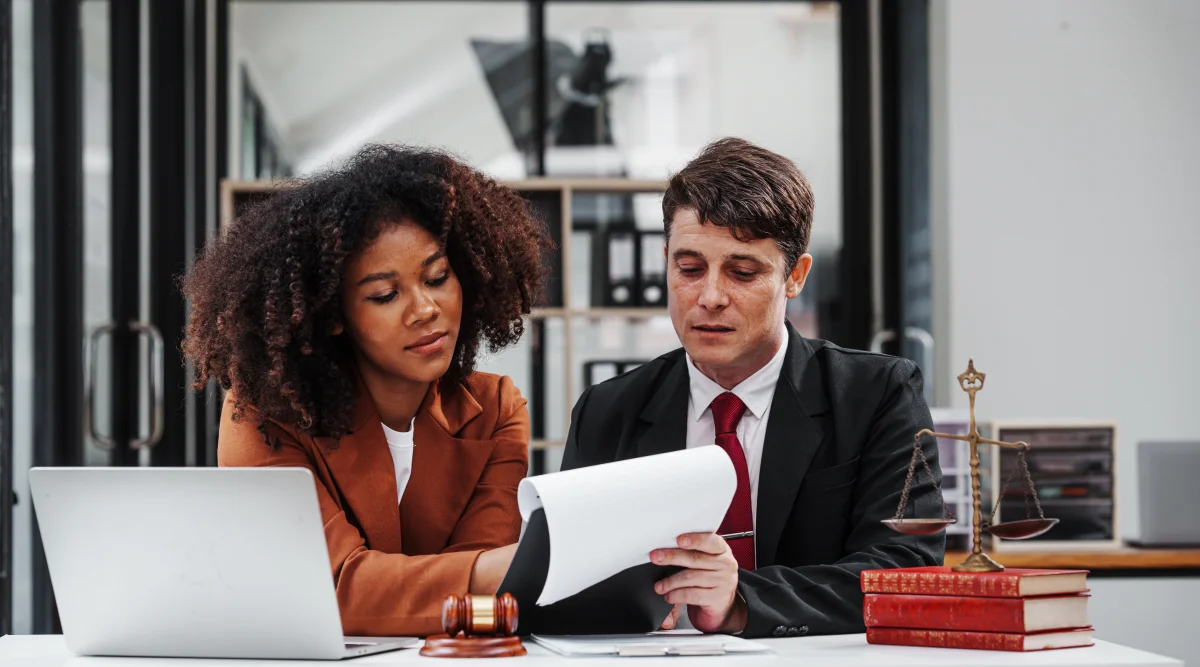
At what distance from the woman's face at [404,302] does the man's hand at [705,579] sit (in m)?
0.50

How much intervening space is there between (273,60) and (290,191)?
12.3 feet

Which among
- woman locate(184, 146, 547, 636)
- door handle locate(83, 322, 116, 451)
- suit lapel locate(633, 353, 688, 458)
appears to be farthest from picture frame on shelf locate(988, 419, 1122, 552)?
door handle locate(83, 322, 116, 451)

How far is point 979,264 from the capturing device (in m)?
4.17

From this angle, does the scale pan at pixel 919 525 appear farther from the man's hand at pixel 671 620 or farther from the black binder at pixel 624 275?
the black binder at pixel 624 275

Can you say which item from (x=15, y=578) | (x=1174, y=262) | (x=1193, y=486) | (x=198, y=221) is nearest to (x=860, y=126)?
(x=1174, y=262)

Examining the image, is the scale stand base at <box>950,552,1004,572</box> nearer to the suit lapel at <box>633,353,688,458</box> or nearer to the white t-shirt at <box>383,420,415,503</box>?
the suit lapel at <box>633,353,688,458</box>

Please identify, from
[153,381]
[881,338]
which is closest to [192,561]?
[153,381]

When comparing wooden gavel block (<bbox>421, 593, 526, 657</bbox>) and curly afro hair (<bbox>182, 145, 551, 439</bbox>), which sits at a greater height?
curly afro hair (<bbox>182, 145, 551, 439</bbox>)

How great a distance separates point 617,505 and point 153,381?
3.20 metres

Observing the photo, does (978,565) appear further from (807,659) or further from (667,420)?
(667,420)

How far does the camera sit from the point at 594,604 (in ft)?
4.96

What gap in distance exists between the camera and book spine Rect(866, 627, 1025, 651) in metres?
1.40

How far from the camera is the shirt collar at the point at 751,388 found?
198cm

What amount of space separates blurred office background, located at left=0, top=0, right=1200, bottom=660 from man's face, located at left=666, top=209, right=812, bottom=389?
1525 mm
